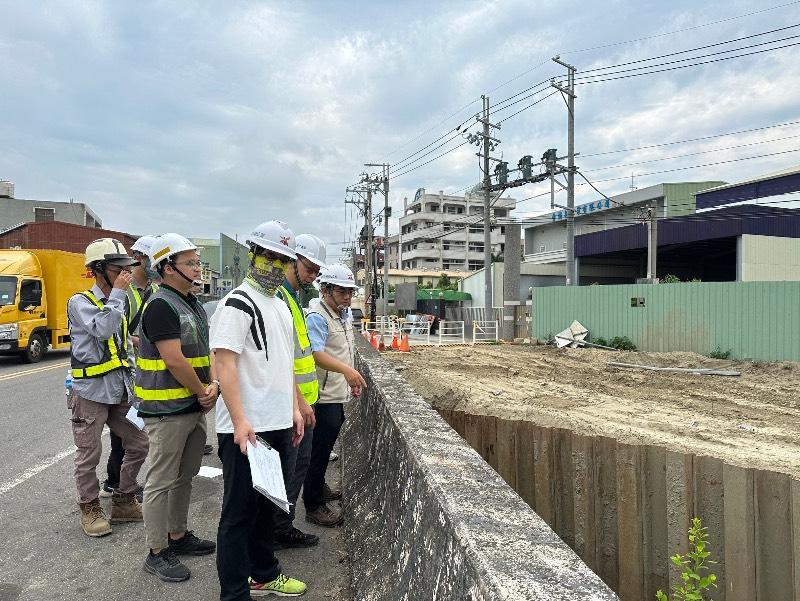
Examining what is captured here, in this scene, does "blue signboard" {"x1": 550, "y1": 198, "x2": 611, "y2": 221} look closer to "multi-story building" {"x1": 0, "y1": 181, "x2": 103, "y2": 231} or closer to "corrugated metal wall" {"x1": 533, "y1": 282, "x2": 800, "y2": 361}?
"corrugated metal wall" {"x1": 533, "y1": 282, "x2": 800, "y2": 361}

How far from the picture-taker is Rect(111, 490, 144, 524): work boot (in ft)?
13.4

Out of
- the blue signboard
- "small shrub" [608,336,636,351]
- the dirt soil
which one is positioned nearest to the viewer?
the dirt soil

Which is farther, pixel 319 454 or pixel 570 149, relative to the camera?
pixel 570 149

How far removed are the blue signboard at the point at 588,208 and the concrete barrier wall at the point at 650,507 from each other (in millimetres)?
37917

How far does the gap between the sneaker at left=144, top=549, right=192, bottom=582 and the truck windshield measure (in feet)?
44.9

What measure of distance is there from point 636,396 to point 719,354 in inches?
239

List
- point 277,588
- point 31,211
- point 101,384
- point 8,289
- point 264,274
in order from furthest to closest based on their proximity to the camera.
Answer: point 31,211 < point 8,289 < point 101,384 < point 277,588 < point 264,274

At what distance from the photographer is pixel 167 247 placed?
11.0 feet

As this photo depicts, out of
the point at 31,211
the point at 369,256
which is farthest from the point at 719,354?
the point at 31,211

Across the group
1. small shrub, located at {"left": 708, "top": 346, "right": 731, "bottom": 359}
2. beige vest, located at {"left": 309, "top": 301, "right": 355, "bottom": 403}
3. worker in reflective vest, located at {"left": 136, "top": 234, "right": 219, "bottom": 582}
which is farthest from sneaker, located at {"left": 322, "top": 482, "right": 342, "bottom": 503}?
small shrub, located at {"left": 708, "top": 346, "right": 731, "bottom": 359}

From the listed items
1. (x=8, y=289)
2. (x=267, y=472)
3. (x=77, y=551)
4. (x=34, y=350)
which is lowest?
(x=77, y=551)

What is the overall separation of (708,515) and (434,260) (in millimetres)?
76161

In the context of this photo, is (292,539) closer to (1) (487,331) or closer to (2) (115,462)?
(2) (115,462)

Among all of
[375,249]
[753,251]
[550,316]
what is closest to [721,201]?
[753,251]
